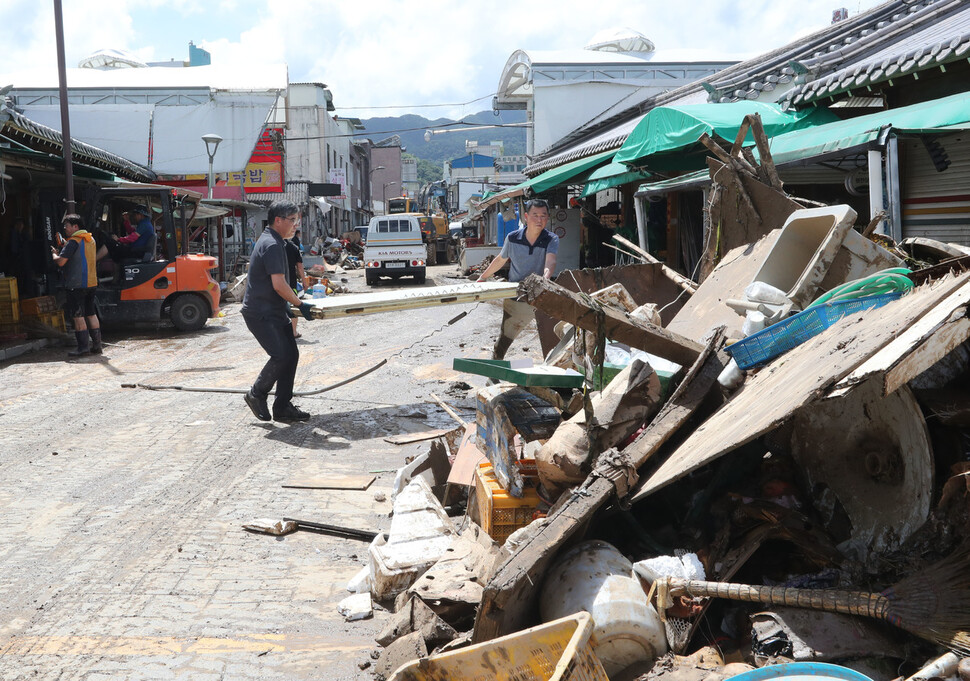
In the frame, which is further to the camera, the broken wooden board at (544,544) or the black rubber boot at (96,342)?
the black rubber boot at (96,342)

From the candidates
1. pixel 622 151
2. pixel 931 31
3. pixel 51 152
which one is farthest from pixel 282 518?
pixel 51 152

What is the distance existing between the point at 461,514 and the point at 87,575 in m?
1.96

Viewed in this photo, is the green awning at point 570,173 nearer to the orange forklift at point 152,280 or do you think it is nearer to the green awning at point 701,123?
the green awning at point 701,123

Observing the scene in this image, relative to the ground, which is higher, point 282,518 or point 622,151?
point 622,151

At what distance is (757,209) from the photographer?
5.29 metres

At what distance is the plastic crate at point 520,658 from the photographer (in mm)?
2344

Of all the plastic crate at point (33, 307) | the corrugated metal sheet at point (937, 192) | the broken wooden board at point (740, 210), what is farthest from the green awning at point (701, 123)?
the plastic crate at point (33, 307)

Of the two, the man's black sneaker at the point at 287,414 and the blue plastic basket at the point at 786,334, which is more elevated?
the blue plastic basket at the point at 786,334

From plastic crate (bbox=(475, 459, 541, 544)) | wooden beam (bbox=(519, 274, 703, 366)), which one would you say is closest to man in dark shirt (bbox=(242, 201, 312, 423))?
plastic crate (bbox=(475, 459, 541, 544))

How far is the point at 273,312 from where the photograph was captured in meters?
6.93

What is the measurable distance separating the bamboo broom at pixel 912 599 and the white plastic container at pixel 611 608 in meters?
0.23

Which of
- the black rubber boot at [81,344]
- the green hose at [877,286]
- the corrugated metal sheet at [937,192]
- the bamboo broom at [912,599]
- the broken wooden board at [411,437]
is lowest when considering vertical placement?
the broken wooden board at [411,437]

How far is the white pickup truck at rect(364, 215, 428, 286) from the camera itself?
80.1ft

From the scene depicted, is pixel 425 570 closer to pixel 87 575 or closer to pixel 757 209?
pixel 87 575
